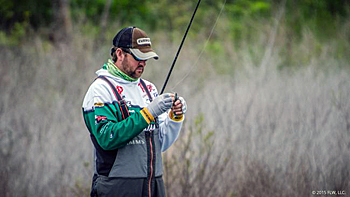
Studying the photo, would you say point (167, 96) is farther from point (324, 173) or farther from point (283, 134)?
point (283, 134)

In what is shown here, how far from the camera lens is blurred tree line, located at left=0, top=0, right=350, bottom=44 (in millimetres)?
10711

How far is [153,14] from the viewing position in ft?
→ 46.1

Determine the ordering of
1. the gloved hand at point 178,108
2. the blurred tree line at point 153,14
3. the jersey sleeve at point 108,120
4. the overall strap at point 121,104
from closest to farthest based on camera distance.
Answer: the jersey sleeve at point 108,120 → the overall strap at point 121,104 → the gloved hand at point 178,108 → the blurred tree line at point 153,14

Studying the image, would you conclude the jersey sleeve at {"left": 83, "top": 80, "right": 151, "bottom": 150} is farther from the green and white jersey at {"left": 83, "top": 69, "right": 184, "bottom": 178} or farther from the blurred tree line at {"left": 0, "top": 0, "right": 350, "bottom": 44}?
the blurred tree line at {"left": 0, "top": 0, "right": 350, "bottom": 44}

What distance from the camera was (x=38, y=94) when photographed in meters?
7.64

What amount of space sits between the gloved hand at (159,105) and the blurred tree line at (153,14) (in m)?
7.73

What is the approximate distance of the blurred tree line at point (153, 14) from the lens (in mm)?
10711

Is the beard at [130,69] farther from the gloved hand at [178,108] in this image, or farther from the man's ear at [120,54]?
the gloved hand at [178,108]

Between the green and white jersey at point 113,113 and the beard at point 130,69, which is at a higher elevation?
the beard at point 130,69

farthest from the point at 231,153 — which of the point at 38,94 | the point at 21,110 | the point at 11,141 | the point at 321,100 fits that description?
the point at 38,94

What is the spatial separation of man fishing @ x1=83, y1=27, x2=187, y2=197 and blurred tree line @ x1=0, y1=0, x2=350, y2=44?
767 cm

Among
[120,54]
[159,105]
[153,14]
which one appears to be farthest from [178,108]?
[153,14]

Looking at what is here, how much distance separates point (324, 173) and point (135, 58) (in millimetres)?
2556

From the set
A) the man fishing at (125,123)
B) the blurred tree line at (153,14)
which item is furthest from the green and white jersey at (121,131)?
the blurred tree line at (153,14)
